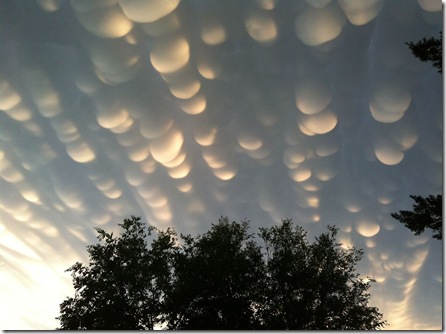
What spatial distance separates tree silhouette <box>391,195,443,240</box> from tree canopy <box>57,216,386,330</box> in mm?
6323

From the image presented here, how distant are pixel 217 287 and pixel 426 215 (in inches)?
358

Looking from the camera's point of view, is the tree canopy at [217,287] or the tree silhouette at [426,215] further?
the tree canopy at [217,287]

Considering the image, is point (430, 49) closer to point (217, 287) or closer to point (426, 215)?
point (426, 215)

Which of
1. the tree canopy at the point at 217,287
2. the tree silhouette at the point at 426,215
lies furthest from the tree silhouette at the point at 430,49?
the tree canopy at the point at 217,287

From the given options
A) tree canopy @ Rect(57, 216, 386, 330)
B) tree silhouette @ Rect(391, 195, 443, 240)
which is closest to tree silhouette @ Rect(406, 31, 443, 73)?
tree silhouette @ Rect(391, 195, 443, 240)

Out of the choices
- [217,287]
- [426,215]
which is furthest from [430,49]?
[217,287]

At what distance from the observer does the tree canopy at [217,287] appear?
1152 cm

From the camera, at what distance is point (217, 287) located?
1192 cm

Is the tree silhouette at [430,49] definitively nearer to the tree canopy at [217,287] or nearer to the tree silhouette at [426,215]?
the tree silhouette at [426,215]

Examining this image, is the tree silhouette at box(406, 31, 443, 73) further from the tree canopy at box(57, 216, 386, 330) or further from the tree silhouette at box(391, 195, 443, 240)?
the tree canopy at box(57, 216, 386, 330)

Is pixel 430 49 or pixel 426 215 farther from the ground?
pixel 430 49

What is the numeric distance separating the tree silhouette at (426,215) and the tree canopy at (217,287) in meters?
6.32

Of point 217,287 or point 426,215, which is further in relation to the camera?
point 217,287

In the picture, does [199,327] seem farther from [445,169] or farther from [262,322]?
[445,169]
